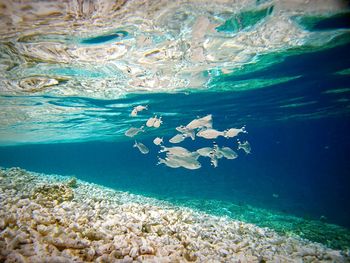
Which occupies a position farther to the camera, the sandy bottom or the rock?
the rock

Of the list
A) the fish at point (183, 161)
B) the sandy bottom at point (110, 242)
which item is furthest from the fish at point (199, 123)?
the sandy bottom at point (110, 242)

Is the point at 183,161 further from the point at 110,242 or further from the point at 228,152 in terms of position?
the point at 110,242

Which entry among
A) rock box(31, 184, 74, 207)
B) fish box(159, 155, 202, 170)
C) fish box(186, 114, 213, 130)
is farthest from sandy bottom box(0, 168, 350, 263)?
fish box(186, 114, 213, 130)

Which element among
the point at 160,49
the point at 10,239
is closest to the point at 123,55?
the point at 160,49

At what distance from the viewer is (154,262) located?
14.1 feet

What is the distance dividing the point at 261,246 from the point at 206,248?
2270 mm

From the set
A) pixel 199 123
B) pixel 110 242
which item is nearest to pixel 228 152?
pixel 199 123

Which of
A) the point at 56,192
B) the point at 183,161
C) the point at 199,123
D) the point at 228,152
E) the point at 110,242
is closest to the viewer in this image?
the point at 110,242

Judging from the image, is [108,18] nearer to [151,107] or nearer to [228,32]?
[228,32]

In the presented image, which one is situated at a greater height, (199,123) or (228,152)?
(199,123)

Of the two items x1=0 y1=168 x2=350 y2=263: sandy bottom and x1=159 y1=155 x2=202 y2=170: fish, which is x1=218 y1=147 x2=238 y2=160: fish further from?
x1=0 y1=168 x2=350 y2=263: sandy bottom

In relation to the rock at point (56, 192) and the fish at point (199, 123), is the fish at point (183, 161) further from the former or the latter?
the rock at point (56, 192)

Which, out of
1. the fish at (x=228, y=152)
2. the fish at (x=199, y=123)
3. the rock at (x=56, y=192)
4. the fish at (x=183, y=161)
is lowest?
the rock at (x=56, y=192)

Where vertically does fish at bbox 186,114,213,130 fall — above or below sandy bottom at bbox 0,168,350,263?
above
